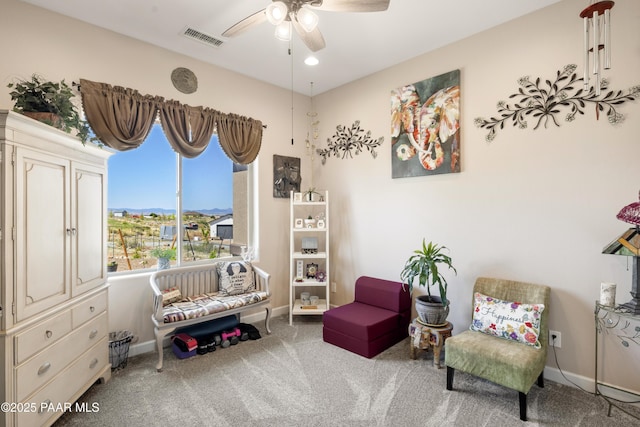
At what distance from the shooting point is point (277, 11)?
6.10 ft

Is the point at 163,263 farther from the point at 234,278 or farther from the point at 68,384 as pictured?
the point at 68,384

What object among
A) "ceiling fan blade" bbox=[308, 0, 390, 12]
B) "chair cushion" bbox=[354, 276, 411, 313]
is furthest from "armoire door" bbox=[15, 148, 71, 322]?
"chair cushion" bbox=[354, 276, 411, 313]

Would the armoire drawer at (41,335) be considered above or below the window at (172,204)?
below

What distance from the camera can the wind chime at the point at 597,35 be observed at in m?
1.74

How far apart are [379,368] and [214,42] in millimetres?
3425

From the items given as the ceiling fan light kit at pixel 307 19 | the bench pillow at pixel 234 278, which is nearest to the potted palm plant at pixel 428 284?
the bench pillow at pixel 234 278

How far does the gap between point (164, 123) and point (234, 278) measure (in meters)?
1.77

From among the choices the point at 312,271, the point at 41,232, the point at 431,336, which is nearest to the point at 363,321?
the point at 431,336

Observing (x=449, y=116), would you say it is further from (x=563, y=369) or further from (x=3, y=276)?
(x=3, y=276)

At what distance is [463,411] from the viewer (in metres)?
2.10

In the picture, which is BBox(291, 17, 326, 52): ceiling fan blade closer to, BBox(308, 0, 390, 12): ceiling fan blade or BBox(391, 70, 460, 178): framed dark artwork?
BBox(308, 0, 390, 12): ceiling fan blade

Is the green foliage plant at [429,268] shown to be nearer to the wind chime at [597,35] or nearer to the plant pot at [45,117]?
the wind chime at [597,35]

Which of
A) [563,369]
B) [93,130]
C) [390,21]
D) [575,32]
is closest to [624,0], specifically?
[575,32]

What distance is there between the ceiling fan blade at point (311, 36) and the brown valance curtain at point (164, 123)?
1.62 metres
